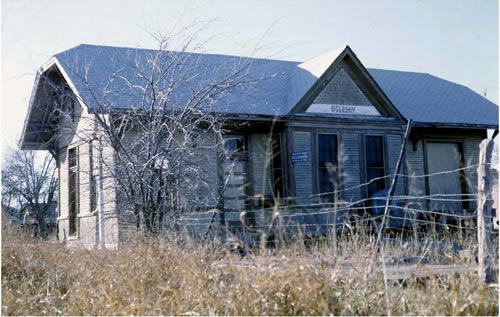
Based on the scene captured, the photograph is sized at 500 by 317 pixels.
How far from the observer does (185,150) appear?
34.2 ft

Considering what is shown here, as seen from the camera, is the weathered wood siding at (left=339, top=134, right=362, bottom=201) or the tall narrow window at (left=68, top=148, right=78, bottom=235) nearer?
the weathered wood siding at (left=339, top=134, right=362, bottom=201)

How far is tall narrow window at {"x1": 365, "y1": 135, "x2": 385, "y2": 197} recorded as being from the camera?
55.4 ft

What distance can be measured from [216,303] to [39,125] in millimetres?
13844

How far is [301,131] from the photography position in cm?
1576

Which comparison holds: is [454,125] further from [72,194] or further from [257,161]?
[72,194]

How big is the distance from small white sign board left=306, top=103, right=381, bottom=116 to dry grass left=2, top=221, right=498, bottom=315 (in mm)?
8248

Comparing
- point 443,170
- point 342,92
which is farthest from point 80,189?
point 443,170

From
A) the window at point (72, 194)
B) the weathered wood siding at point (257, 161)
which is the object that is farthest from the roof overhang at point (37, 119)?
the weathered wood siding at point (257, 161)

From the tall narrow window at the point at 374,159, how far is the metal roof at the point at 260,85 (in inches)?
63.7

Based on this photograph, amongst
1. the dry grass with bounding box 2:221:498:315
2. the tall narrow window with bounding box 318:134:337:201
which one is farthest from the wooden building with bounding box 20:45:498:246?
the dry grass with bounding box 2:221:498:315

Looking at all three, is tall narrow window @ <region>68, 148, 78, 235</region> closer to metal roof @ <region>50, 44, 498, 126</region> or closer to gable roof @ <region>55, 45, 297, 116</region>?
gable roof @ <region>55, 45, 297, 116</region>

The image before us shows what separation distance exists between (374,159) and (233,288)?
11793 millimetres

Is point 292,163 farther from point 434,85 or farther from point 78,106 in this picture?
point 434,85

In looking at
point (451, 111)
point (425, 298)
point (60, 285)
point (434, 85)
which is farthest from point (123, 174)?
point (434, 85)
